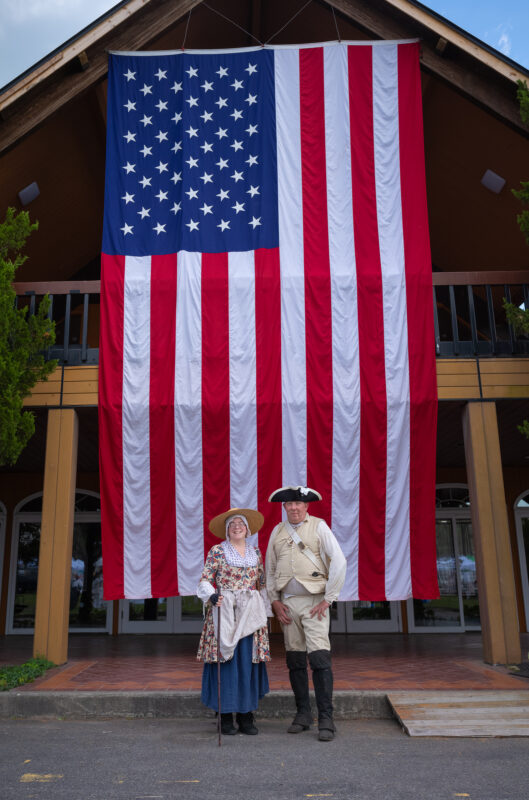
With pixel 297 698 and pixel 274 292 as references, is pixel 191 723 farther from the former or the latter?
pixel 274 292

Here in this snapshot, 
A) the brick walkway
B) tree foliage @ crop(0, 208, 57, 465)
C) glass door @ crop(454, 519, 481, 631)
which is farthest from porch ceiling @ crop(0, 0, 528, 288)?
the brick walkway

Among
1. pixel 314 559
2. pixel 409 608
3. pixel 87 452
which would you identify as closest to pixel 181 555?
pixel 314 559

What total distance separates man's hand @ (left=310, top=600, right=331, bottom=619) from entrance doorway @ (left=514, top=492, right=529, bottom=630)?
8.69m

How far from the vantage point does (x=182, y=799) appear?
3492 mm

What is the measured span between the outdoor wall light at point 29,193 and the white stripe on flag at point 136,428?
292cm

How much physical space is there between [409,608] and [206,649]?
8210 millimetres

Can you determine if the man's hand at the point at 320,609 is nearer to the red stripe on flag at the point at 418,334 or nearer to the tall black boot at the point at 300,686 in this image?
the tall black boot at the point at 300,686

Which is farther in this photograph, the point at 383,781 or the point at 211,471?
the point at 211,471

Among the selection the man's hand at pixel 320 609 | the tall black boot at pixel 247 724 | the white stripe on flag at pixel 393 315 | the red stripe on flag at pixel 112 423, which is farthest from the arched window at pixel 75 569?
the man's hand at pixel 320 609

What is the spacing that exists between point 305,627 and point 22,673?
3.25 metres

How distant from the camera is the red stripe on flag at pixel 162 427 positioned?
7.63m

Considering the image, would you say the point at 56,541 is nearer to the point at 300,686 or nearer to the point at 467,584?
the point at 300,686

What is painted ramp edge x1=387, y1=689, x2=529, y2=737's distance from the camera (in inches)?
194

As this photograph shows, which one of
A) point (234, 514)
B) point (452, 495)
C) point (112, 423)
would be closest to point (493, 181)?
point (452, 495)
